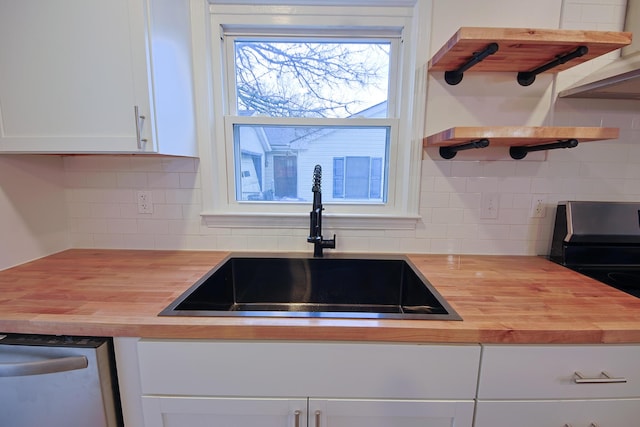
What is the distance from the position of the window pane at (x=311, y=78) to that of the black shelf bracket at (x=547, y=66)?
0.60 m

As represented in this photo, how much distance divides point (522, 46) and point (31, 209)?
6.93ft

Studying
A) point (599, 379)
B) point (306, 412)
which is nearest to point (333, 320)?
point (306, 412)

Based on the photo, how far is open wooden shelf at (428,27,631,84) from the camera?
3.23 feet

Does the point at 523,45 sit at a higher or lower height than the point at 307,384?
higher

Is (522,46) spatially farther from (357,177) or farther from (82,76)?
(82,76)

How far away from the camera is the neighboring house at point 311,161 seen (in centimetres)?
146

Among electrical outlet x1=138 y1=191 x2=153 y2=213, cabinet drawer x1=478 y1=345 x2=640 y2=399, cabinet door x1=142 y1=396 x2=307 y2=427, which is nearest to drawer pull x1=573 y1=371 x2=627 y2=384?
cabinet drawer x1=478 y1=345 x2=640 y2=399

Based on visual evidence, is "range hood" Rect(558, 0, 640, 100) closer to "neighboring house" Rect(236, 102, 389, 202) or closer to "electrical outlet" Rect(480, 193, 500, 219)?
"electrical outlet" Rect(480, 193, 500, 219)

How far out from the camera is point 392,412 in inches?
33.8

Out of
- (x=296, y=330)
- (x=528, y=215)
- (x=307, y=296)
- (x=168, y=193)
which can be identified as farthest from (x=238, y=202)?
(x=528, y=215)

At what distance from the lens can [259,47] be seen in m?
1.41

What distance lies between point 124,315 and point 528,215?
1.70 m

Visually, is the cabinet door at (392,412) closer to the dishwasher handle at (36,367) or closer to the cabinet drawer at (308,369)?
the cabinet drawer at (308,369)

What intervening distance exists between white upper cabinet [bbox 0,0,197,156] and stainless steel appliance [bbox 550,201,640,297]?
177 cm
